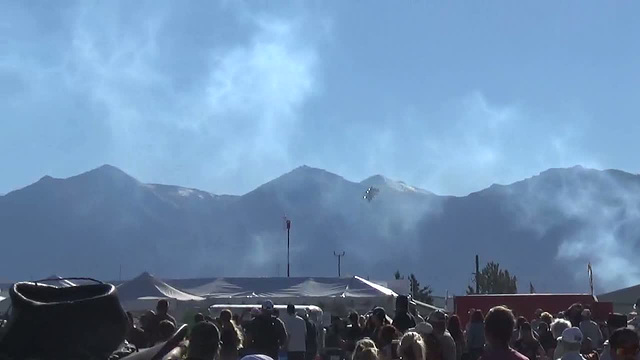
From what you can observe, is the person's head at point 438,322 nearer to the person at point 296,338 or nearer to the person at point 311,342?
the person at point 296,338

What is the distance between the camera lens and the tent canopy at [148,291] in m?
25.4

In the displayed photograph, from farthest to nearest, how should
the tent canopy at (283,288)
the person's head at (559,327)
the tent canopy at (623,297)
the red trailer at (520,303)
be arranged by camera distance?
the tent canopy at (623,297)
the tent canopy at (283,288)
the red trailer at (520,303)
the person's head at (559,327)

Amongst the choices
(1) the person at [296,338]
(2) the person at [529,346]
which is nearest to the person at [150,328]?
(1) the person at [296,338]

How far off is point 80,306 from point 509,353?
3.78 metres

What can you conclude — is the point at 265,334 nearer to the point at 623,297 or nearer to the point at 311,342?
the point at 311,342

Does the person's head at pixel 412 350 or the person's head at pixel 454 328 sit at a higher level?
the person's head at pixel 454 328

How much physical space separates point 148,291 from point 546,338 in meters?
15.4

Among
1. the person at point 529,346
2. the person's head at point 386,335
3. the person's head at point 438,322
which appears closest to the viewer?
the person's head at point 438,322

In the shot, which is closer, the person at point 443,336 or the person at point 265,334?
the person at point 443,336

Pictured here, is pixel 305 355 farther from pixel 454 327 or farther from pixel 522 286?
pixel 522 286

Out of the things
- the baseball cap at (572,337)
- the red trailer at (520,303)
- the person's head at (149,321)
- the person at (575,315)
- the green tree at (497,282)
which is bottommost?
the baseball cap at (572,337)

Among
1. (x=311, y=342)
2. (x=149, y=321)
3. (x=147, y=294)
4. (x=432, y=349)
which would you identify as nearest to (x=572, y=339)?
(x=432, y=349)

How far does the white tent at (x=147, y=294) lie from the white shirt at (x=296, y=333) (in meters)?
10.4

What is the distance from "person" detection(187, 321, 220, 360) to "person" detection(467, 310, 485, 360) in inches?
299
